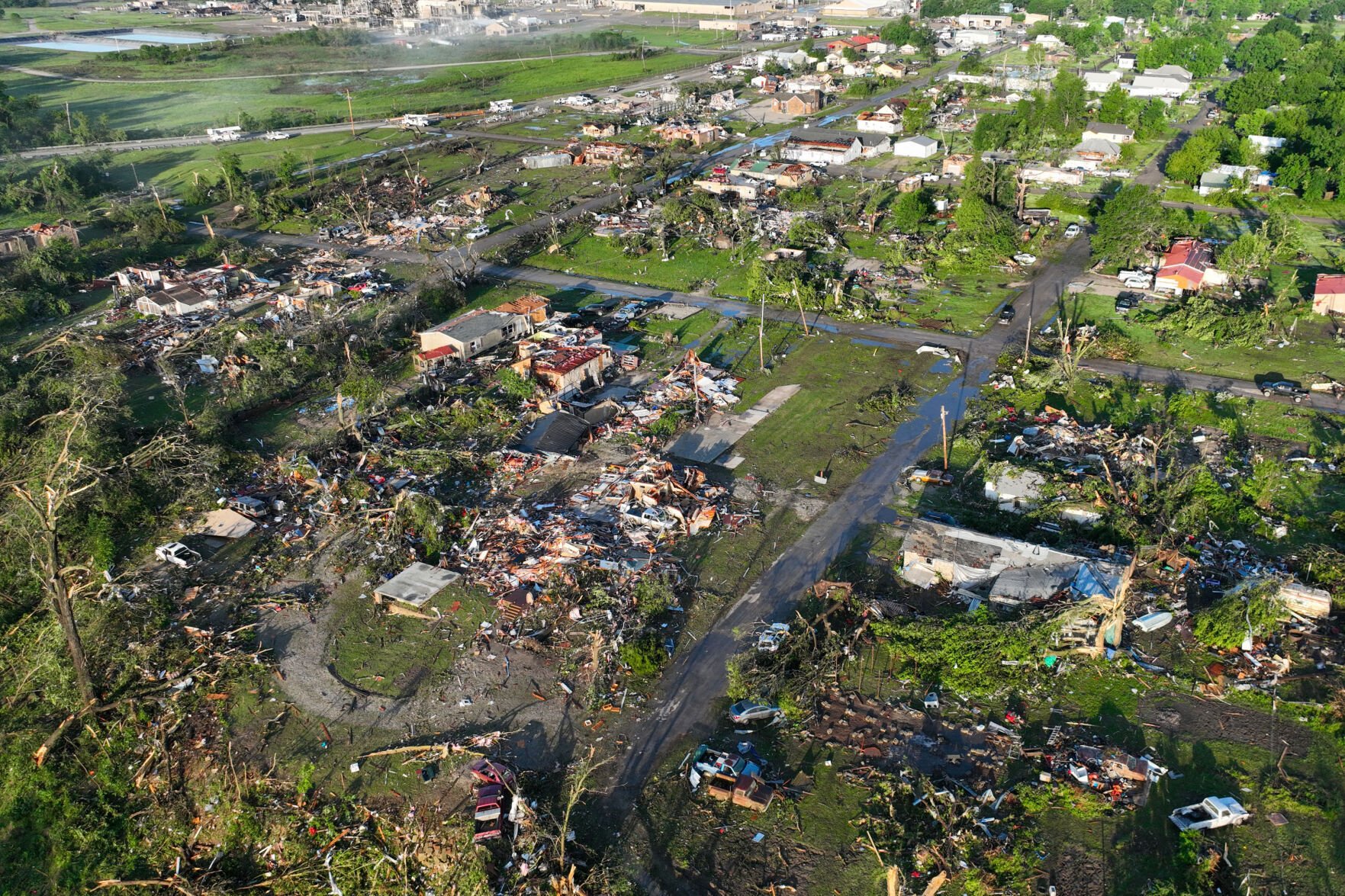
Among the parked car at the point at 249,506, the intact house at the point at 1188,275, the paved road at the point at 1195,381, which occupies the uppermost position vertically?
the intact house at the point at 1188,275

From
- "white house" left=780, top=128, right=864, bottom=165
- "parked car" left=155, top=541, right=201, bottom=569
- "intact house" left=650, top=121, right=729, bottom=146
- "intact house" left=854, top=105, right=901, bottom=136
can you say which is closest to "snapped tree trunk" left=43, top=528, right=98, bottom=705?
"parked car" left=155, top=541, right=201, bottom=569

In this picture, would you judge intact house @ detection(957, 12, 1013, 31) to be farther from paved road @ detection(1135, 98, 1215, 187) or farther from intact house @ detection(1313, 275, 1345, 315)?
intact house @ detection(1313, 275, 1345, 315)

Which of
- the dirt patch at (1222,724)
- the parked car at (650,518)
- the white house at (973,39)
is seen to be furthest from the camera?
the white house at (973,39)

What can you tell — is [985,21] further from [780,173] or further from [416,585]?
[416,585]


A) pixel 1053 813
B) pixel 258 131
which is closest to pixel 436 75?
pixel 258 131

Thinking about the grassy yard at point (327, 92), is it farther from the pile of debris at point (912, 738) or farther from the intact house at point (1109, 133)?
the pile of debris at point (912, 738)

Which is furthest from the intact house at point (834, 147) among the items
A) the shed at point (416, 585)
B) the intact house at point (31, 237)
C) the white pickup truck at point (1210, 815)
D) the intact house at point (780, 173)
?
the white pickup truck at point (1210, 815)

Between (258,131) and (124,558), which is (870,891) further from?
(258,131)
